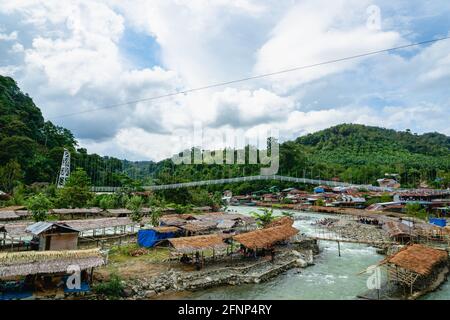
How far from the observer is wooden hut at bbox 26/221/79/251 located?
524 inches

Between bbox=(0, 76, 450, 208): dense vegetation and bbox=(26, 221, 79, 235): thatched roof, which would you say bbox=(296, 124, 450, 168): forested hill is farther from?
bbox=(26, 221, 79, 235): thatched roof

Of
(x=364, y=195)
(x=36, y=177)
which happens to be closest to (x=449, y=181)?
(x=364, y=195)

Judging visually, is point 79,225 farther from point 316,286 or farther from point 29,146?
point 29,146

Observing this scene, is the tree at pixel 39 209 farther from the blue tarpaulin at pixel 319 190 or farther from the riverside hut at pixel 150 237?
the blue tarpaulin at pixel 319 190

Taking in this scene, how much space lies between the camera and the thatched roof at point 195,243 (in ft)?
44.2

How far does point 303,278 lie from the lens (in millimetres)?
13672

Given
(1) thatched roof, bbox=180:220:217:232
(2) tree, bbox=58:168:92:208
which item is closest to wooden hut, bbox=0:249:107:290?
(1) thatched roof, bbox=180:220:217:232

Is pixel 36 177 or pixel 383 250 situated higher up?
pixel 36 177

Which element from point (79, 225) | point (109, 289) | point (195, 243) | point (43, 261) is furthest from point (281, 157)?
point (43, 261)

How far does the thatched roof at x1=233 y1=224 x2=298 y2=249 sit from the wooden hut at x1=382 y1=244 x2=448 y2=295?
5.69m

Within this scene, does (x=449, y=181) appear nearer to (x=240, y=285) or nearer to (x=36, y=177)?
(x=240, y=285)
